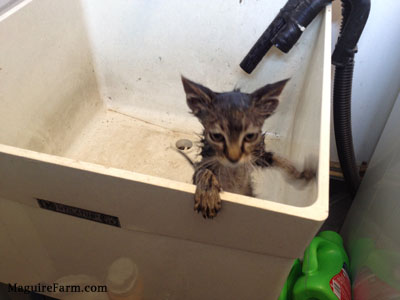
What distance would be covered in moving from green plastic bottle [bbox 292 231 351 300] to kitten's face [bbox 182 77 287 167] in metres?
0.51

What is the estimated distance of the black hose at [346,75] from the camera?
1.07 m

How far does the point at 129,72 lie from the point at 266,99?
2.84 ft

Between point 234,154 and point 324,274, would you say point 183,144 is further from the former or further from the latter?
point 324,274

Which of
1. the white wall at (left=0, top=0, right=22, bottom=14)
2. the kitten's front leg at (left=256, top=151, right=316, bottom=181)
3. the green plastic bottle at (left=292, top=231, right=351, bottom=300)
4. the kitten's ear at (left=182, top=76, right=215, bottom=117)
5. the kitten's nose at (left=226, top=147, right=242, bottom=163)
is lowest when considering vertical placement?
the green plastic bottle at (left=292, top=231, right=351, bottom=300)

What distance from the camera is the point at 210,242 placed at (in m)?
0.68

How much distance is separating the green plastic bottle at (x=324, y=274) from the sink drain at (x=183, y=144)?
2.26ft

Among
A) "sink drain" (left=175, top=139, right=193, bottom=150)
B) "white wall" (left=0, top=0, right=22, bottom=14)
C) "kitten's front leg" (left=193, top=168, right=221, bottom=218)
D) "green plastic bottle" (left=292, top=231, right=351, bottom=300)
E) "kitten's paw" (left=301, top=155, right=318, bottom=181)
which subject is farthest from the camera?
"sink drain" (left=175, top=139, right=193, bottom=150)

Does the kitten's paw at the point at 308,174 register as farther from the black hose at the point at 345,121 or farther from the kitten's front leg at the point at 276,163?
the black hose at the point at 345,121

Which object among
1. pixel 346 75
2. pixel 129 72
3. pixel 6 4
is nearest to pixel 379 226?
pixel 346 75

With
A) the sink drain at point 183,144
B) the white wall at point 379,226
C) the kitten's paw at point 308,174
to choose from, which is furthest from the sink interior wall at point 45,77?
the white wall at point 379,226

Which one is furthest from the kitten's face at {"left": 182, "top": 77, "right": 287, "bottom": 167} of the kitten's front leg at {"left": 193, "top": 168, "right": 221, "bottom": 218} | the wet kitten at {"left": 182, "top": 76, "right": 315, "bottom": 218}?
the kitten's front leg at {"left": 193, "top": 168, "right": 221, "bottom": 218}

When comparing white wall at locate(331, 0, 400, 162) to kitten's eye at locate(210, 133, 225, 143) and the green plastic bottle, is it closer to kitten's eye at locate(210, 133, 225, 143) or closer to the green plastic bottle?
the green plastic bottle

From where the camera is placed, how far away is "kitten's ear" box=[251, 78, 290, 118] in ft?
2.88

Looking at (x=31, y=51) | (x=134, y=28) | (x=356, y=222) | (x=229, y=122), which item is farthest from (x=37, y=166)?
(x=356, y=222)
